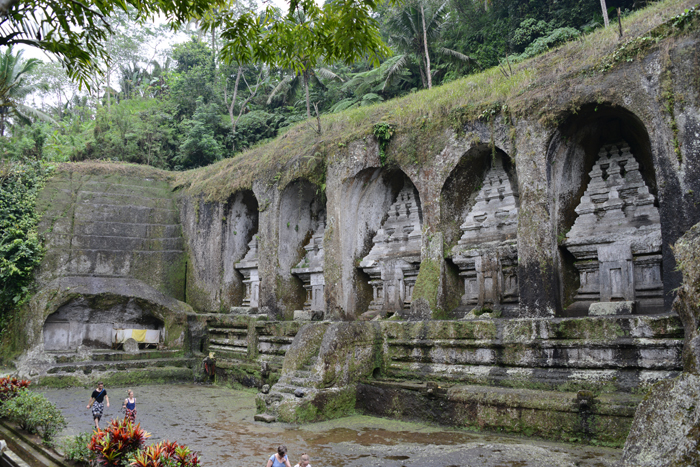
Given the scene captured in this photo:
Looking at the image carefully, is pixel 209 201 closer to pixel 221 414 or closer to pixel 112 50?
pixel 221 414

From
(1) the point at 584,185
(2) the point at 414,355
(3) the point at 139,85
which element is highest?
(3) the point at 139,85

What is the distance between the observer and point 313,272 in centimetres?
1381

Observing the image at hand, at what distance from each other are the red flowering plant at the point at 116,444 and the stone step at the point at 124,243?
11.9m

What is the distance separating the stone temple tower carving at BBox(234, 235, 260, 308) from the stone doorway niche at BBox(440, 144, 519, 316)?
6.40m

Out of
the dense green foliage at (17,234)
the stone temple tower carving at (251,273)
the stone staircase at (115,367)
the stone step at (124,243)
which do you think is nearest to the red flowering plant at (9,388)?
the stone staircase at (115,367)

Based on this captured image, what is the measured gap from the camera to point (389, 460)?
6402 mm

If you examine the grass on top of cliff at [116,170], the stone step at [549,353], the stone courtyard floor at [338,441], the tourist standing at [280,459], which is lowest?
the stone courtyard floor at [338,441]

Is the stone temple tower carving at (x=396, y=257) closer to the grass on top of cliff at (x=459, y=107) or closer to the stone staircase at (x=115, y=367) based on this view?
the grass on top of cliff at (x=459, y=107)

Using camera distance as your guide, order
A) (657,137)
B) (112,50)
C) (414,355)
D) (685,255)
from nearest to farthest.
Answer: (685,255)
(657,137)
(414,355)
(112,50)

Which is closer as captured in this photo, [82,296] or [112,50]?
[82,296]

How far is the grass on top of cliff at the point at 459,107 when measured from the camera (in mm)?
8938

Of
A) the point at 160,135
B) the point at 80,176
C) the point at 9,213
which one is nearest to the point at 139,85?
the point at 160,135

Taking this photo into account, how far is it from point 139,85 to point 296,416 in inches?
1323

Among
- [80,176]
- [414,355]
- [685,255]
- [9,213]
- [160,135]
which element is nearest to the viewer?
[685,255]
